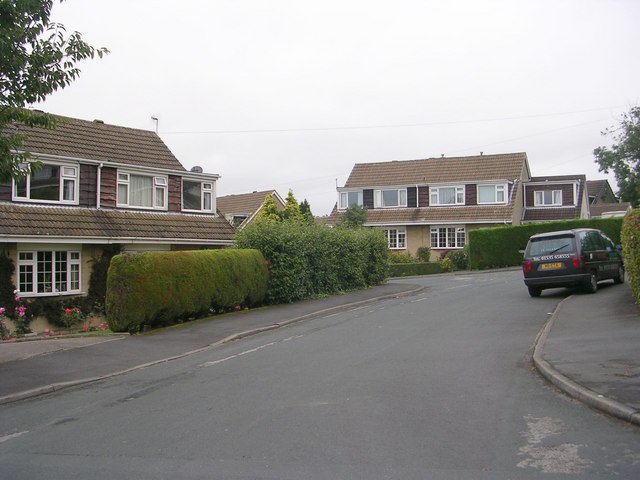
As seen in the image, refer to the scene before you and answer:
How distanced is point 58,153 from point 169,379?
54.3 ft

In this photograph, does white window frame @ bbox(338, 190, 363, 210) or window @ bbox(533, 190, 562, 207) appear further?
white window frame @ bbox(338, 190, 363, 210)

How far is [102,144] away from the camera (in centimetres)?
2661

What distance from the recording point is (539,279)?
1869cm

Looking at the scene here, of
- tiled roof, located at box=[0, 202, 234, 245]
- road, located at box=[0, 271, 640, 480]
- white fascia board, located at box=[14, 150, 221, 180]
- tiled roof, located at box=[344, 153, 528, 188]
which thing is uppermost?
tiled roof, located at box=[344, 153, 528, 188]

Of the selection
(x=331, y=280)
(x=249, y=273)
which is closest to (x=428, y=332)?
(x=249, y=273)

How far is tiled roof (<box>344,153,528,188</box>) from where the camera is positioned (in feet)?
162

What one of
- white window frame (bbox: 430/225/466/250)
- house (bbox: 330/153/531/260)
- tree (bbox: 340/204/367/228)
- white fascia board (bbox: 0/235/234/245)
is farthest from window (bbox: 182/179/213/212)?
white window frame (bbox: 430/225/466/250)

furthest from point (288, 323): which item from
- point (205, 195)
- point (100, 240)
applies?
point (205, 195)

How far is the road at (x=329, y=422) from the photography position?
558 centimetres

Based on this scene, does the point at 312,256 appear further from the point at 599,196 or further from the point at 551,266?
the point at 599,196

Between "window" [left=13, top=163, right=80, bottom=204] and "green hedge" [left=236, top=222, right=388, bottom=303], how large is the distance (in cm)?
703

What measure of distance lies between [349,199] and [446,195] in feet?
27.7

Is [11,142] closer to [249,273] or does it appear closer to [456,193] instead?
[249,273]

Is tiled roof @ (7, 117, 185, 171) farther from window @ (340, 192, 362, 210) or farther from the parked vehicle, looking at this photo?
window @ (340, 192, 362, 210)
